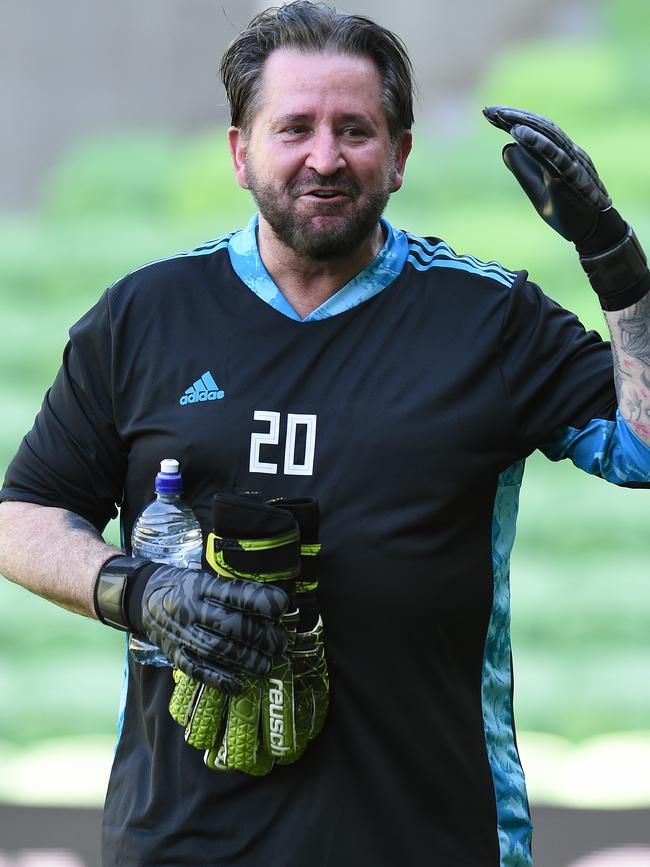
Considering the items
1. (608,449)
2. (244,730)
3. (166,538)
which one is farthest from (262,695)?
(608,449)

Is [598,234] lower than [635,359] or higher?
higher

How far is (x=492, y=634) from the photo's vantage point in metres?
1.90

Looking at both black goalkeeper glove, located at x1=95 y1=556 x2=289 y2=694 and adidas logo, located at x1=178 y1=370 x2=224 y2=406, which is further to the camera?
adidas logo, located at x1=178 y1=370 x2=224 y2=406

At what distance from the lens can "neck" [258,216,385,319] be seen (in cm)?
195

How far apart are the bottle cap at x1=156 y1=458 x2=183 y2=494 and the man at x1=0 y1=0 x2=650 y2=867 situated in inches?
2.3

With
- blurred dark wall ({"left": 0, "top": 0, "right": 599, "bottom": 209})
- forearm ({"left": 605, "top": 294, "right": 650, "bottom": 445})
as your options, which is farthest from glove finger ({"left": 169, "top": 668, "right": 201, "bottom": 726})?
blurred dark wall ({"left": 0, "top": 0, "right": 599, "bottom": 209})

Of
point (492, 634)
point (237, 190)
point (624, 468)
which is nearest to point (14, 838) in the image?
point (237, 190)

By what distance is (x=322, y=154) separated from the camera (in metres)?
1.84

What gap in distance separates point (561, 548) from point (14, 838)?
1.65 metres

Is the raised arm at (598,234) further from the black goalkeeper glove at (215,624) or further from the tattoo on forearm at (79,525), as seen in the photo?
the tattoo on forearm at (79,525)

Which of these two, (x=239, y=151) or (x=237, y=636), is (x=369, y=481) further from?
(x=239, y=151)

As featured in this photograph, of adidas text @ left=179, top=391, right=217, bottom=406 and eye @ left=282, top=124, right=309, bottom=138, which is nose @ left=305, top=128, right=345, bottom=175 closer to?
eye @ left=282, top=124, right=309, bottom=138

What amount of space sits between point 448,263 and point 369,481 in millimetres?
373

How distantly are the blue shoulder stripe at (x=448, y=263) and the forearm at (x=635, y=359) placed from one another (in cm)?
23
